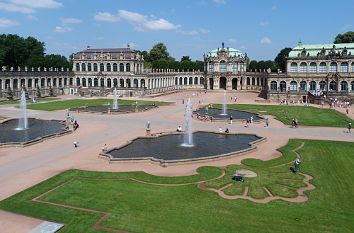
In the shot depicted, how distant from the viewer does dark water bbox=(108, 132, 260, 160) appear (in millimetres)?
42938

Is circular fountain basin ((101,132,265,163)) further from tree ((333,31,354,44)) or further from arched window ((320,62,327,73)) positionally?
tree ((333,31,354,44))

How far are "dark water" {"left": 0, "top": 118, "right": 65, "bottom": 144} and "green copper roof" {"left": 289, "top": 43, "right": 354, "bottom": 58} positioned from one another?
86.1 m

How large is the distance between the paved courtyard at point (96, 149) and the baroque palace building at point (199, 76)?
42.6 m

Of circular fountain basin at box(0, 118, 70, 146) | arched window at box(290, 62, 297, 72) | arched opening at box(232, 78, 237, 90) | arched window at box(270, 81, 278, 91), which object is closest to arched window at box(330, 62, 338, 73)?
arched window at box(290, 62, 297, 72)

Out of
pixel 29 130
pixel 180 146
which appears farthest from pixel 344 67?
pixel 29 130

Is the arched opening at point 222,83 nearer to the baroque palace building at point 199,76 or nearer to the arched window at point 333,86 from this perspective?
the baroque palace building at point 199,76

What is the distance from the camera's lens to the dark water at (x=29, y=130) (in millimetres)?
52125

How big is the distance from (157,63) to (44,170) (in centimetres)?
13907

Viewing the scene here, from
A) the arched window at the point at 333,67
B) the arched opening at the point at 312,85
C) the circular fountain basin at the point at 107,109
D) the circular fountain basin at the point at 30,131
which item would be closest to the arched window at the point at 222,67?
the arched opening at the point at 312,85

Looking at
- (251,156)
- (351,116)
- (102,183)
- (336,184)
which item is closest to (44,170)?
(102,183)

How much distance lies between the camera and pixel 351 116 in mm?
74312

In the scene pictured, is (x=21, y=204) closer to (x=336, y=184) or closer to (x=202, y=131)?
(x=336, y=184)

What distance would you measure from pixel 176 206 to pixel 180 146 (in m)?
20.6

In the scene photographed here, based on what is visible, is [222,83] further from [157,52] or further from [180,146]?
[180,146]
